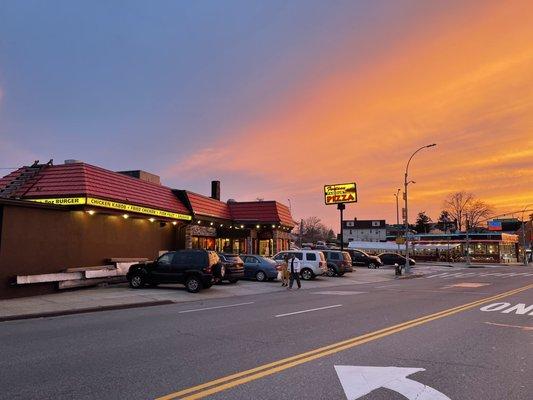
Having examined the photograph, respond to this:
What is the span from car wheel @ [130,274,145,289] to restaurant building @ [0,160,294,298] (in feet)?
7.10

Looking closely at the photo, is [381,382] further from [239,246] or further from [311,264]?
[239,246]

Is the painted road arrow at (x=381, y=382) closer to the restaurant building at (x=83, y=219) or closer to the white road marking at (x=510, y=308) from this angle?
the white road marking at (x=510, y=308)

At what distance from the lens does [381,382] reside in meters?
6.17

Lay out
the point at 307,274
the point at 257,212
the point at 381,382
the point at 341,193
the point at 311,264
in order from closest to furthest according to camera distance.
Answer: the point at 381,382 < the point at 311,264 < the point at 307,274 < the point at 257,212 < the point at 341,193

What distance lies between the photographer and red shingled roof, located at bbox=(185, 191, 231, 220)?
99.2 feet

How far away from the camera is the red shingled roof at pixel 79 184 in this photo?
68.4 ft

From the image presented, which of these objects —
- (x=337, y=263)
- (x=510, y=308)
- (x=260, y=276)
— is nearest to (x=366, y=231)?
(x=337, y=263)

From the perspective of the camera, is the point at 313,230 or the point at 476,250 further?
the point at 313,230

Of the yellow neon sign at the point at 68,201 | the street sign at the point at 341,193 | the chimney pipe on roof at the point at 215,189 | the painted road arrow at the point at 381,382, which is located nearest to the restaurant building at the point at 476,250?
the street sign at the point at 341,193

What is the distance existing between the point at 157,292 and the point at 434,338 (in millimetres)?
13551

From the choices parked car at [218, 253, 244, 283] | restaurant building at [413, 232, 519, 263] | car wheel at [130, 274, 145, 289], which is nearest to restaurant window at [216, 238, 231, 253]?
parked car at [218, 253, 244, 283]

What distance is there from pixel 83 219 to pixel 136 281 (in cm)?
381

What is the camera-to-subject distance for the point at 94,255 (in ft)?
71.7

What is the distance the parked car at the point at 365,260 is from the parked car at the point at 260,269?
23032mm
